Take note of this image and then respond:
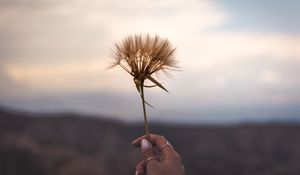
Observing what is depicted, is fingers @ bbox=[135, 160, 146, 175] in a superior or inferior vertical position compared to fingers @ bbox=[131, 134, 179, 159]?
inferior

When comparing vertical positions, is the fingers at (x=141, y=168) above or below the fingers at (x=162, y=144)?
below

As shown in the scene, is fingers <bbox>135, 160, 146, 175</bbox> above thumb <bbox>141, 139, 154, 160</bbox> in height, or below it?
below

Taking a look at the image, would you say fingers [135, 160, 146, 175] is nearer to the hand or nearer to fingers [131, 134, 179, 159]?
the hand

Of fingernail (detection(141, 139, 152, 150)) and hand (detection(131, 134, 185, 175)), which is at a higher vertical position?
fingernail (detection(141, 139, 152, 150))

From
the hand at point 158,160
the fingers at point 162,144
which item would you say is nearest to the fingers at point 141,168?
the hand at point 158,160

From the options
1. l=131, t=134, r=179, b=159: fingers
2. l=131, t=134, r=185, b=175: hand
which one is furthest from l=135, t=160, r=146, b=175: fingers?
l=131, t=134, r=179, b=159: fingers

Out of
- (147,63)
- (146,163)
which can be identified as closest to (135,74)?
(147,63)

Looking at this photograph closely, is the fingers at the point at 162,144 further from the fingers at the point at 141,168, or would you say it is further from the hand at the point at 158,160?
the fingers at the point at 141,168
